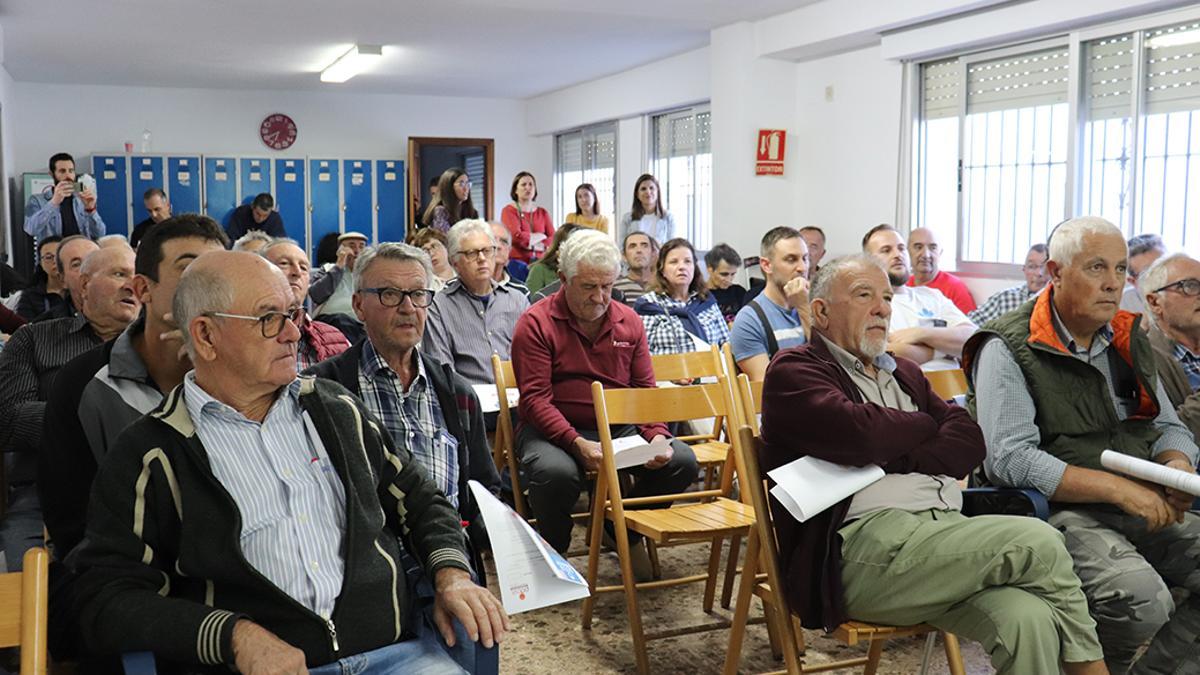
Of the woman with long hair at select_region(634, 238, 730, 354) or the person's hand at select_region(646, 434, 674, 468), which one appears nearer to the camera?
the person's hand at select_region(646, 434, 674, 468)

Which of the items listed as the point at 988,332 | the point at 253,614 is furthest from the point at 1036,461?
the point at 253,614

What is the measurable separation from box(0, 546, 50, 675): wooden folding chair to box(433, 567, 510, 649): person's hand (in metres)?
0.66

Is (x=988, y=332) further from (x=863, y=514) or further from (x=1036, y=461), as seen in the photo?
(x=863, y=514)

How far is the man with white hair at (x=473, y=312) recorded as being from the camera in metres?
4.57

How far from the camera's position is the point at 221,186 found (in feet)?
44.5

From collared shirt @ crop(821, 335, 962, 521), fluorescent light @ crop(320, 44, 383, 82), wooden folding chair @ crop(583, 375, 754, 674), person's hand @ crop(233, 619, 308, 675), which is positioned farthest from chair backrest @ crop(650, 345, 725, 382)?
fluorescent light @ crop(320, 44, 383, 82)

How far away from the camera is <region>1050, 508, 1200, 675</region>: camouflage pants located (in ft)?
8.29

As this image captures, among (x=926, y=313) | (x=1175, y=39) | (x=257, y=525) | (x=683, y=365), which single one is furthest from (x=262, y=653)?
(x=1175, y=39)

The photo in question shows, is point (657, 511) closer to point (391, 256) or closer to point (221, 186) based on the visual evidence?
point (391, 256)

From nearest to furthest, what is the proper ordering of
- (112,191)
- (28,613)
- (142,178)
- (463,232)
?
1. (28,613)
2. (463,232)
3. (112,191)
4. (142,178)

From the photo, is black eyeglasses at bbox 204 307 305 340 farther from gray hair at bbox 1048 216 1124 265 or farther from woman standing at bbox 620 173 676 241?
woman standing at bbox 620 173 676 241

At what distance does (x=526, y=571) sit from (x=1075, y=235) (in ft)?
6.05

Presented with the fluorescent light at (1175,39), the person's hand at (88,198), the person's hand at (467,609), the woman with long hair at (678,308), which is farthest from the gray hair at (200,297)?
the person's hand at (88,198)

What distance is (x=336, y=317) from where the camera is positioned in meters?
4.75
